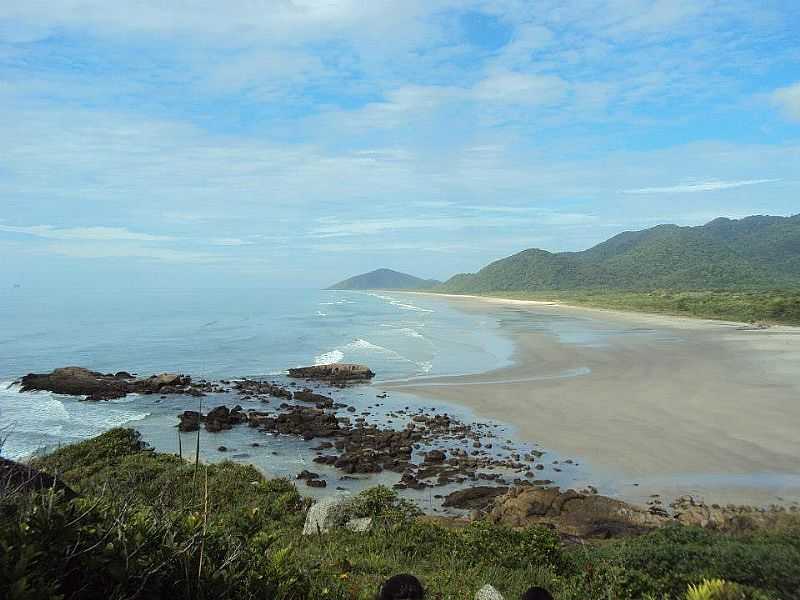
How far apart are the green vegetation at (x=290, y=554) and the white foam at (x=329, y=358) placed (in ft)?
92.0

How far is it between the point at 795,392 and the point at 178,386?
3541 cm

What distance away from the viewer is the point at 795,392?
2980 centimetres

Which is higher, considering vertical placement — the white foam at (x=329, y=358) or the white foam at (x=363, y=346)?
the white foam at (x=363, y=346)

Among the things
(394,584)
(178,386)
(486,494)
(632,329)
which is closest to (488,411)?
(486,494)

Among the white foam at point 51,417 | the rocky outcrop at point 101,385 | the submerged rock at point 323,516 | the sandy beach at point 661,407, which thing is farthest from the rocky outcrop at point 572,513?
the rocky outcrop at point 101,385

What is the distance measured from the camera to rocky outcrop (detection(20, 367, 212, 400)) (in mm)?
34281

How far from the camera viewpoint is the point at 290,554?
6.01 meters

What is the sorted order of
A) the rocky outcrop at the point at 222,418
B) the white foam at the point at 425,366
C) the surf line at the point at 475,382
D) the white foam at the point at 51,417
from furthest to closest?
the white foam at the point at 425,366, the surf line at the point at 475,382, the rocky outcrop at the point at 222,418, the white foam at the point at 51,417

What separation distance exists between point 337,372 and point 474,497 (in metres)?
23.4

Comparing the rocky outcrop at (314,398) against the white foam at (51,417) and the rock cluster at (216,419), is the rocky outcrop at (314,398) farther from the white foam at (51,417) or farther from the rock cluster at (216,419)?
the white foam at (51,417)

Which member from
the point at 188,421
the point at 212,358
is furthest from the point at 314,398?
the point at 212,358

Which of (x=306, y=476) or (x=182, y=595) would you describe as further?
(x=306, y=476)

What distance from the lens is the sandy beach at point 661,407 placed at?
18.4 meters

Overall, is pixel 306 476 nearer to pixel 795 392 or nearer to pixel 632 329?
pixel 795 392
